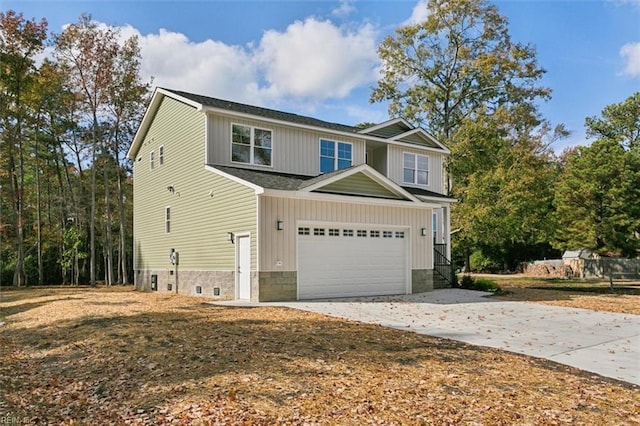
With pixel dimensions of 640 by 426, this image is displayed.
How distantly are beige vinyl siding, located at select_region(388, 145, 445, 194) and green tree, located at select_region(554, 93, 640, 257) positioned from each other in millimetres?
9474

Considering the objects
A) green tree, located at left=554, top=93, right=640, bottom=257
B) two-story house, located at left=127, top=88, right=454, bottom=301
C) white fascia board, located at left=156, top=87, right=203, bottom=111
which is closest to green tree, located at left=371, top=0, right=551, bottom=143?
green tree, located at left=554, top=93, right=640, bottom=257

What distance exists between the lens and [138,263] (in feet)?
69.6

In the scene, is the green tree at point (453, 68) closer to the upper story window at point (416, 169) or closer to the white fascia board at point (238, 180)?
the upper story window at point (416, 169)

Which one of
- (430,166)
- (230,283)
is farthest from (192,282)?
(430,166)

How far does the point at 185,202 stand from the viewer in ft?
55.8

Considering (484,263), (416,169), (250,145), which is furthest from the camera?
(484,263)

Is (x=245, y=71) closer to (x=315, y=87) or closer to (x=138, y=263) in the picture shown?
(x=315, y=87)

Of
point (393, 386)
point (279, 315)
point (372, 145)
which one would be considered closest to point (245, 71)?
point (372, 145)

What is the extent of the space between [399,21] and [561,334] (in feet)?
83.1

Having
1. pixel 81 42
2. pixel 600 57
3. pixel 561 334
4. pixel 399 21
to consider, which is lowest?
pixel 561 334

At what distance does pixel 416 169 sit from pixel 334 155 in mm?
4429

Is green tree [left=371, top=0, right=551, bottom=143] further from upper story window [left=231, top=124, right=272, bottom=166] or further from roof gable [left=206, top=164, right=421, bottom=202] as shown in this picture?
upper story window [left=231, top=124, right=272, bottom=166]

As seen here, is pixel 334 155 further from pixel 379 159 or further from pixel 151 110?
pixel 151 110

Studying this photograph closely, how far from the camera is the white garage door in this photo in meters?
13.8
